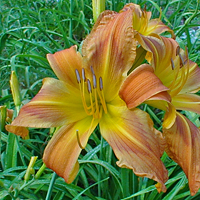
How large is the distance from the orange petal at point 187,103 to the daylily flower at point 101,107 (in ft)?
0.84

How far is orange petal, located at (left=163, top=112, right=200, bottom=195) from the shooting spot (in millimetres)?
706

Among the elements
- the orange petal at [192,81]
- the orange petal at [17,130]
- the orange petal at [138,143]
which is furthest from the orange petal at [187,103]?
the orange petal at [17,130]

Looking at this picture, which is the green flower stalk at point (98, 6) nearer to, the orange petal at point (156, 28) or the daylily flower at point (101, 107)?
the daylily flower at point (101, 107)

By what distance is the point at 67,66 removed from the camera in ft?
2.70

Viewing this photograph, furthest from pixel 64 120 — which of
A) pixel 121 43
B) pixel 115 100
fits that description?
pixel 121 43

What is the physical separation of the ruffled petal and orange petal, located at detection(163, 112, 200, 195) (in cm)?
31

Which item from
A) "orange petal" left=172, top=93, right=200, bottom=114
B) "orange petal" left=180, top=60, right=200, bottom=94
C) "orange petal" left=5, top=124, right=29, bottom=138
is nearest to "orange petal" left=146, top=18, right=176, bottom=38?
"orange petal" left=180, top=60, right=200, bottom=94

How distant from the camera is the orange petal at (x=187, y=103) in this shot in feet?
2.95

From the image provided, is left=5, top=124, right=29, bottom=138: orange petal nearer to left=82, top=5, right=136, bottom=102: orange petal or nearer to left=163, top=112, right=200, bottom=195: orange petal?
left=82, top=5, right=136, bottom=102: orange petal

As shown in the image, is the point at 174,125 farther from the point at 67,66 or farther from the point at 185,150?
the point at 67,66

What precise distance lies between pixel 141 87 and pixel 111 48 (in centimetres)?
20

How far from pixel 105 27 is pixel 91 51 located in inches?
3.6

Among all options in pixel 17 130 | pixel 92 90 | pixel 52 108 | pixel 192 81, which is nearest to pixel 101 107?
pixel 92 90

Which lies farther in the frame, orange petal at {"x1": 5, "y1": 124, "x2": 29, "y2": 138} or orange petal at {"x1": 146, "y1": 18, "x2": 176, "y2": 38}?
orange petal at {"x1": 146, "y1": 18, "x2": 176, "y2": 38}
